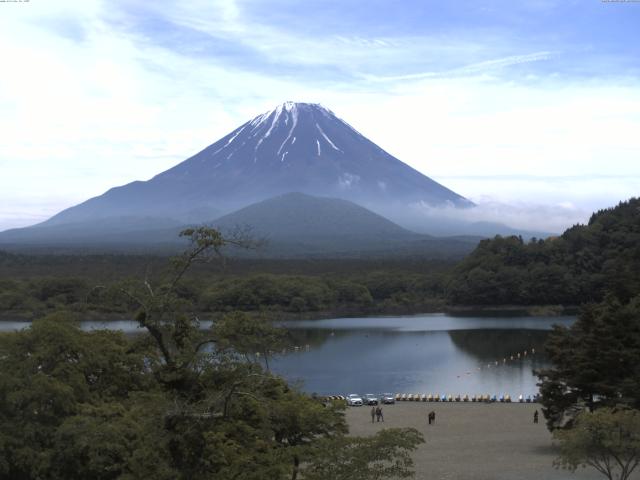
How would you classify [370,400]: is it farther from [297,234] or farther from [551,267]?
[297,234]

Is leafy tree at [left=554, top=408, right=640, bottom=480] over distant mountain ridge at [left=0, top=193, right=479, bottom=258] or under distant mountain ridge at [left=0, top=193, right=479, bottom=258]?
under

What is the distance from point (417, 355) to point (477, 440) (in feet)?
63.5

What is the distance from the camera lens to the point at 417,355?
38.4 m

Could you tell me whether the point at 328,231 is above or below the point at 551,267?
above

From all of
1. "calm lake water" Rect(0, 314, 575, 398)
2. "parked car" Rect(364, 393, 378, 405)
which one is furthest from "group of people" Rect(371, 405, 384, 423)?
"parked car" Rect(364, 393, 378, 405)

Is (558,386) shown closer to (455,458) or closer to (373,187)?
(455,458)

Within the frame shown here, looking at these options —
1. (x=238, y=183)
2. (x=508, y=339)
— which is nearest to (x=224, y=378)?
(x=508, y=339)

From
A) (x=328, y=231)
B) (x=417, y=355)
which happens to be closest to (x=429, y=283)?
Result: (x=417, y=355)

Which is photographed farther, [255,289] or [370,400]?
[255,289]

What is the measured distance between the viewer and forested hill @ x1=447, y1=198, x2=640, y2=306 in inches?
2392

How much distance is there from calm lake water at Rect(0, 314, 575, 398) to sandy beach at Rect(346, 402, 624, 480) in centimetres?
343

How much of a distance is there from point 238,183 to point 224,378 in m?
186

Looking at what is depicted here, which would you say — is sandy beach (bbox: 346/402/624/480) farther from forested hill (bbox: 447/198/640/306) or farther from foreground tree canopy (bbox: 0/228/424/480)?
forested hill (bbox: 447/198/640/306)

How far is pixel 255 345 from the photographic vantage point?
8086 mm
